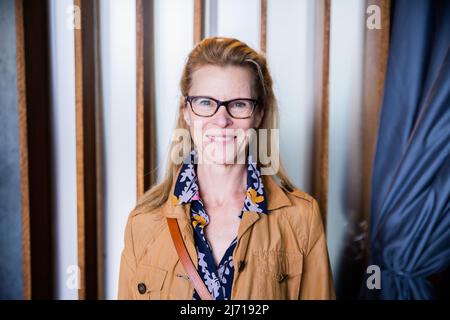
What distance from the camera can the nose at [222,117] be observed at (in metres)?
1.10

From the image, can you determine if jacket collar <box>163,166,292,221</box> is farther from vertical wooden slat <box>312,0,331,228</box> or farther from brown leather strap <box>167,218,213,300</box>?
vertical wooden slat <box>312,0,331,228</box>

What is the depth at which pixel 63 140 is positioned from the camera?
4.34ft

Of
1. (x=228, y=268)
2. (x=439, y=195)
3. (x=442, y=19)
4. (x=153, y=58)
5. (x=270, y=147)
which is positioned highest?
(x=442, y=19)

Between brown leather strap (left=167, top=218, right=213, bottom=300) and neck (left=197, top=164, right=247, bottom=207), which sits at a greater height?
neck (left=197, top=164, right=247, bottom=207)

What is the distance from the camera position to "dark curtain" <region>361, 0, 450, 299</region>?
128 cm

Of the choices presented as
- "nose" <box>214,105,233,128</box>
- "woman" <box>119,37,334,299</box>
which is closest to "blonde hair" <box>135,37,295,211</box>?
"woman" <box>119,37,334,299</box>

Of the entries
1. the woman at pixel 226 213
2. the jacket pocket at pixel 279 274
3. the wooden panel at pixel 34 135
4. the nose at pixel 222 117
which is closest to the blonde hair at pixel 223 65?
the woman at pixel 226 213

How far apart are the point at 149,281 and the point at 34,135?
61 centimetres

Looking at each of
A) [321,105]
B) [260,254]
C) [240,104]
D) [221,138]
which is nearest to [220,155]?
[221,138]

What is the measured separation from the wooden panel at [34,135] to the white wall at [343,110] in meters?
0.94

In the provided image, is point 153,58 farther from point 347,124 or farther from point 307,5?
point 347,124
